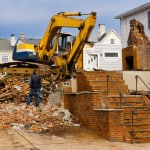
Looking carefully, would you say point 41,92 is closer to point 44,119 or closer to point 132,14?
point 44,119

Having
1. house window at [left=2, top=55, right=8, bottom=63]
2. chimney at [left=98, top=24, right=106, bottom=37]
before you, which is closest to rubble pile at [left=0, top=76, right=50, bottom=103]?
house window at [left=2, top=55, right=8, bottom=63]

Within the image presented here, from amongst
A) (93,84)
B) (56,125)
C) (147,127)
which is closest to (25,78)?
(93,84)

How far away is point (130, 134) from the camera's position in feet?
48.2

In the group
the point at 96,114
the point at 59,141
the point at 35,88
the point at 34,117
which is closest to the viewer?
the point at 59,141

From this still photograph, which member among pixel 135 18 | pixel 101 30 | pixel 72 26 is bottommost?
pixel 72 26

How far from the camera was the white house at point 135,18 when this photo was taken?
33206 mm

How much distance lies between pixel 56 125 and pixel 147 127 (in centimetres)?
305

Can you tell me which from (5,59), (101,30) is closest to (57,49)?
(5,59)

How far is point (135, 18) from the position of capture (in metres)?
34.9

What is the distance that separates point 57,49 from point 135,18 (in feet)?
37.7

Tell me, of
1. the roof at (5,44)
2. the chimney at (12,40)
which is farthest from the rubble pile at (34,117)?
the chimney at (12,40)

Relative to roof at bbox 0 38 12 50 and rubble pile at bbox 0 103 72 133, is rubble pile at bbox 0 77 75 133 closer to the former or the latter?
rubble pile at bbox 0 103 72 133

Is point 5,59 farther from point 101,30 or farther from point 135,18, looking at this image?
point 135,18

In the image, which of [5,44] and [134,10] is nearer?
[134,10]
